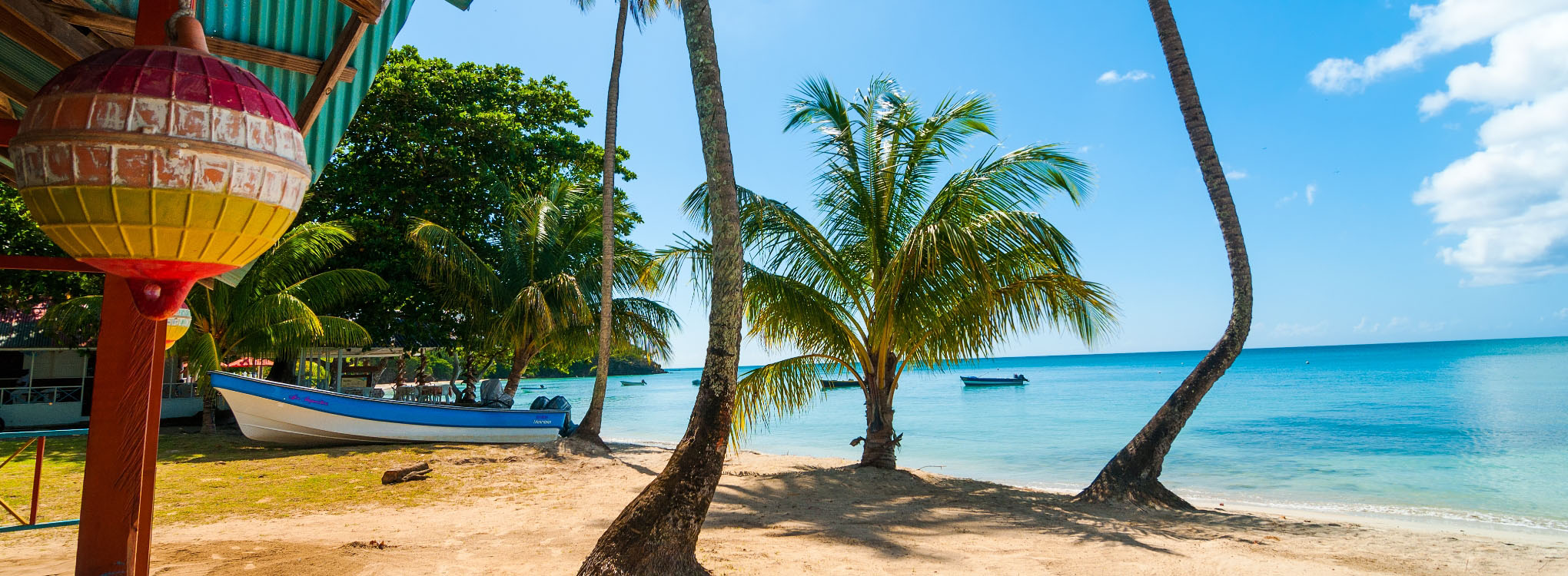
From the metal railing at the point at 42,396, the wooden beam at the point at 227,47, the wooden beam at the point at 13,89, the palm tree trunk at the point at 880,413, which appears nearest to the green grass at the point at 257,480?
the metal railing at the point at 42,396

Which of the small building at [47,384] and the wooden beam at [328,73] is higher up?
the wooden beam at [328,73]

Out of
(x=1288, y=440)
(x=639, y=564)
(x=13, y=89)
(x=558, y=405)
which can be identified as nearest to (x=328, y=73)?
(x=13, y=89)

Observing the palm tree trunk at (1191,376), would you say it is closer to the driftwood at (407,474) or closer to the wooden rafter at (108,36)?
the driftwood at (407,474)

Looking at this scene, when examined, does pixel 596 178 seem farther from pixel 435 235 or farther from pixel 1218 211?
pixel 1218 211

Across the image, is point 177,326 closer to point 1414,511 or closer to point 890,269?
point 890,269

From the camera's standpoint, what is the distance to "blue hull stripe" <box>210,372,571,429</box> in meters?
11.3

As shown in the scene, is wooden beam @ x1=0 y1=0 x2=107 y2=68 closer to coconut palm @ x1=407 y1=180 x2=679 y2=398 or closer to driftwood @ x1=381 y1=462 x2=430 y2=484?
driftwood @ x1=381 y1=462 x2=430 y2=484

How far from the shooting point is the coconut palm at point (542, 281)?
1450 centimetres

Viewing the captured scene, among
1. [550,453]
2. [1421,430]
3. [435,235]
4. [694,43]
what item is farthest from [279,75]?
[1421,430]

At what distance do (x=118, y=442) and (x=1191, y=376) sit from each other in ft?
30.1

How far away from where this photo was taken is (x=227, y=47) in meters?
3.37

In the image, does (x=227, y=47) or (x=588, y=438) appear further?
(x=588, y=438)

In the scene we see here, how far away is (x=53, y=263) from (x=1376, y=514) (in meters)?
14.2

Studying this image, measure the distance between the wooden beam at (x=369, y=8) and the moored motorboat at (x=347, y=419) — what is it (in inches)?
426
